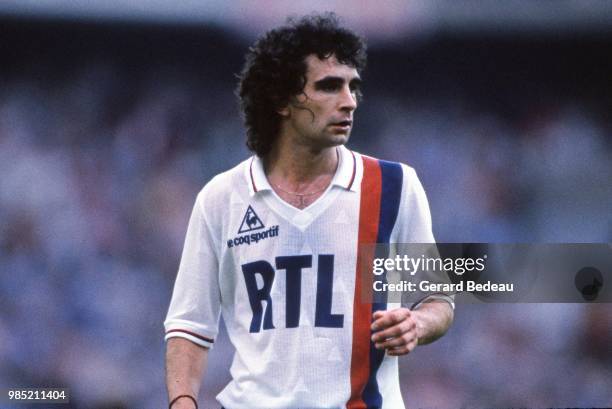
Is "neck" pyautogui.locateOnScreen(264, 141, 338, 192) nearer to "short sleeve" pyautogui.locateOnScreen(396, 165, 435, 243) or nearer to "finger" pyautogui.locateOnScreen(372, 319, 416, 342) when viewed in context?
"short sleeve" pyautogui.locateOnScreen(396, 165, 435, 243)

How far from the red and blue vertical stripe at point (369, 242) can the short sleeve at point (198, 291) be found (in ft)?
1.43

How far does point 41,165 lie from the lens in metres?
4.62

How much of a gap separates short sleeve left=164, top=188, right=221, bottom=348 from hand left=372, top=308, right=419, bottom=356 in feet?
2.13

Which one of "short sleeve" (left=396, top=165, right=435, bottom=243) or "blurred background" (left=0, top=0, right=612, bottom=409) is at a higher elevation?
"blurred background" (left=0, top=0, right=612, bottom=409)

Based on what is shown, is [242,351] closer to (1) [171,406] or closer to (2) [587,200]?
(1) [171,406]

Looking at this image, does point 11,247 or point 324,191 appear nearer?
point 324,191

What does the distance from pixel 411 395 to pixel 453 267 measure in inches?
52.2

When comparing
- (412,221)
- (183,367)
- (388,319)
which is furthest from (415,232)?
(183,367)

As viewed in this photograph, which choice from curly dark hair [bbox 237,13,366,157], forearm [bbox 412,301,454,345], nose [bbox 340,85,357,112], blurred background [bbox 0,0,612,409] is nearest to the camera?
forearm [bbox 412,301,454,345]

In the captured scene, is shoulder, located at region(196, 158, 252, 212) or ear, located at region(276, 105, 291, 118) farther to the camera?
ear, located at region(276, 105, 291, 118)

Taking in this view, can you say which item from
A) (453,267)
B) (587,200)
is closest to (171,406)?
(453,267)

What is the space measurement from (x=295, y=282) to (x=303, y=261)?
63 mm

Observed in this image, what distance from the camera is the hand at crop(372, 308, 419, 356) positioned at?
7.66ft

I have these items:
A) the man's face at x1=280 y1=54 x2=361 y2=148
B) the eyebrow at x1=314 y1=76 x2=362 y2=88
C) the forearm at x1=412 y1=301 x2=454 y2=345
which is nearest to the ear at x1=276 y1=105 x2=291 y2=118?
the man's face at x1=280 y1=54 x2=361 y2=148
